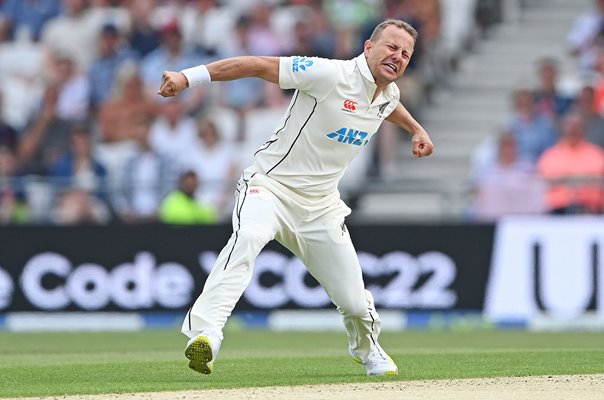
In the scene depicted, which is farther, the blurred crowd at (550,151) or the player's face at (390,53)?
the blurred crowd at (550,151)

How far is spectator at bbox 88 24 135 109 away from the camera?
1978cm

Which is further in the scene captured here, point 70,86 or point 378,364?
point 70,86

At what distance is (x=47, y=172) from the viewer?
18500 mm

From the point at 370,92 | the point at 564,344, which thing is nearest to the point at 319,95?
the point at 370,92

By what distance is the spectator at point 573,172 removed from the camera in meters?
15.5

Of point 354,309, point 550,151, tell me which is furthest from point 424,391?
point 550,151

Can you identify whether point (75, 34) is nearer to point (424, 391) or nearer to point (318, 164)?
point (318, 164)

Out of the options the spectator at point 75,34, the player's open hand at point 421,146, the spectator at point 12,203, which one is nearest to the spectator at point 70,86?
the spectator at point 75,34

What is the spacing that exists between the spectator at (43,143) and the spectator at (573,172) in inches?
249

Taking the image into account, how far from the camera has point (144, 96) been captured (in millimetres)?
18984

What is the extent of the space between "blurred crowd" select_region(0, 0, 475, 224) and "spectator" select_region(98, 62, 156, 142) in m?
0.02

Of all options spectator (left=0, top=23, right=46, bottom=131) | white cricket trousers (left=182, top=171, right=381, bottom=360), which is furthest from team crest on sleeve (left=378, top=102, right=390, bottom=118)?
spectator (left=0, top=23, right=46, bottom=131)

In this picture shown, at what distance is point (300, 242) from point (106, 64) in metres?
11.6

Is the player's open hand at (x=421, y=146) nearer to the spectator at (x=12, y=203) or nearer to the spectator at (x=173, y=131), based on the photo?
the spectator at (x=12, y=203)
